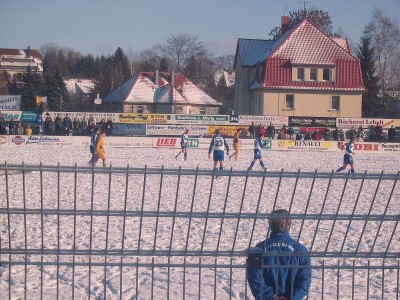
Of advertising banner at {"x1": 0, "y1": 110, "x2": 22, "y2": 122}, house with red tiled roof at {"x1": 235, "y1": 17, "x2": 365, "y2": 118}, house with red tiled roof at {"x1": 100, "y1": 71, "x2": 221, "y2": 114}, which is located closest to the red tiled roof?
house with red tiled roof at {"x1": 235, "y1": 17, "x2": 365, "y2": 118}

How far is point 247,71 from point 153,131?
74.7 feet

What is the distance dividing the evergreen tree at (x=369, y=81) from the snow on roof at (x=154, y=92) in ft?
61.2

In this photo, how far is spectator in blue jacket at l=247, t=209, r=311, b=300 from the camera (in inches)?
185

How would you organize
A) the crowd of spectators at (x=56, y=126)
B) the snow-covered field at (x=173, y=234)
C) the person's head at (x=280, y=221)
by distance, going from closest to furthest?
the person's head at (x=280, y=221) → the snow-covered field at (x=173, y=234) → the crowd of spectators at (x=56, y=126)

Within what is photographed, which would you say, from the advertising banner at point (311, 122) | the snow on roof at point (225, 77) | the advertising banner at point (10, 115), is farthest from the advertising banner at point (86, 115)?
the snow on roof at point (225, 77)

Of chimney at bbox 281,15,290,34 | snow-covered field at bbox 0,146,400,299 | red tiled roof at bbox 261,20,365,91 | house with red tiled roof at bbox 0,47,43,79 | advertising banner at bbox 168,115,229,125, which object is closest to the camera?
snow-covered field at bbox 0,146,400,299

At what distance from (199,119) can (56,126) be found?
11.1 meters

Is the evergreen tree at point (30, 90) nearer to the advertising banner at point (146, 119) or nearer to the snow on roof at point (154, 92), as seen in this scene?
the snow on roof at point (154, 92)

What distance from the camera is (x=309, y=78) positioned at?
57812mm

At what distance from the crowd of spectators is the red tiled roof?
1835 centimetres

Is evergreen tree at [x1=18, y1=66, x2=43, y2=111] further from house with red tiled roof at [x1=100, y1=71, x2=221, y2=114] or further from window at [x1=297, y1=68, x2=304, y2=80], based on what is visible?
window at [x1=297, y1=68, x2=304, y2=80]

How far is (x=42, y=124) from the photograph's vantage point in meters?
43.3

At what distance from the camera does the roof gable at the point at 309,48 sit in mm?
57312

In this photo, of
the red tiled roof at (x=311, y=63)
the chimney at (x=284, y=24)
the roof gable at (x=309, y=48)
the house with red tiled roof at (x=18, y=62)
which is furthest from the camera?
the house with red tiled roof at (x=18, y=62)
